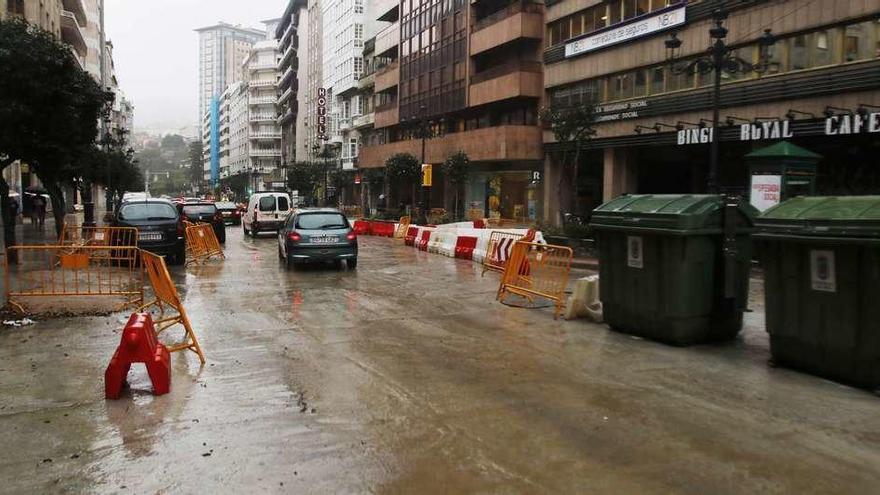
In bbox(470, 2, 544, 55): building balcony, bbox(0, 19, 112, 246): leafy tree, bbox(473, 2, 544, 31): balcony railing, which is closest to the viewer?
bbox(0, 19, 112, 246): leafy tree

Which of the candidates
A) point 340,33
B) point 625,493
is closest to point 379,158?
Result: point 340,33

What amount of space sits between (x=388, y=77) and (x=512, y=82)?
23.9 m

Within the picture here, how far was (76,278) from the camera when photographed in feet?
36.1

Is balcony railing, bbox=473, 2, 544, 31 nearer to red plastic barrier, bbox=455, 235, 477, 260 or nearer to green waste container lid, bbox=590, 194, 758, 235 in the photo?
red plastic barrier, bbox=455, 235, 477, 260

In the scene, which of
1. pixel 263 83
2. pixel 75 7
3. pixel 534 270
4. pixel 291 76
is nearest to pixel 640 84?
pixel 534 270

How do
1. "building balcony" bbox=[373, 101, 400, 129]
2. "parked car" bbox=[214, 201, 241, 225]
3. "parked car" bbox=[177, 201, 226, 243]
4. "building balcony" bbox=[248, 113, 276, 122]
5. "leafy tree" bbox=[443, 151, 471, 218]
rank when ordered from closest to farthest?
1. "parked car" bbox=[177, 201, 226, 243]
2. "parked car" bbox=[214, 201, 241, 225]
3. "leafy tree" bbox=[443, 151, 471, 218]
4. "building balcony" bbox=[373, 101, 400, 129]
5. "building balcony" bbox=[248, 113, 276, 122]

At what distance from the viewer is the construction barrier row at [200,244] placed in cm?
1900

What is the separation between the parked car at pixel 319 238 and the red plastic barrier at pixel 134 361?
10.3 metres

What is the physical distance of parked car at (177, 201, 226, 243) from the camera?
26.0m

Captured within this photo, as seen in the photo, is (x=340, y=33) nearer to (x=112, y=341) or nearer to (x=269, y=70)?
(x=269, y=70)

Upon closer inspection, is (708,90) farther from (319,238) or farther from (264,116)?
(264,116)

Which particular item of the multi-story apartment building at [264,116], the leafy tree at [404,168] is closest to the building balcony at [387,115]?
the leafy tree at [404,168]

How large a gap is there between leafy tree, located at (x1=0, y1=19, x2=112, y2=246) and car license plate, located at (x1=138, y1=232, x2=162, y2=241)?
9.07 feet

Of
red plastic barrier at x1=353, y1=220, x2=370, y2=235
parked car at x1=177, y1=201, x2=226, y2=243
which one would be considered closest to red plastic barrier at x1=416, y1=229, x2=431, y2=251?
parked car at x1=177, y1=201, x2=226, y2=243
